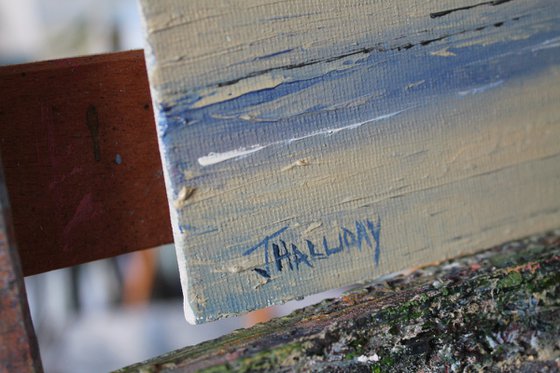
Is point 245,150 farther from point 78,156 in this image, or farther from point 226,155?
point 78,156

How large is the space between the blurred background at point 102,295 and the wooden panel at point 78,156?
189cm

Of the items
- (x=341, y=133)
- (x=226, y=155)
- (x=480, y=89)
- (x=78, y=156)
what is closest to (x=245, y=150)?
(x=226, y=155)

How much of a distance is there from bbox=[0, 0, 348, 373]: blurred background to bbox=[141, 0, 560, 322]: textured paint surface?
6.24ft

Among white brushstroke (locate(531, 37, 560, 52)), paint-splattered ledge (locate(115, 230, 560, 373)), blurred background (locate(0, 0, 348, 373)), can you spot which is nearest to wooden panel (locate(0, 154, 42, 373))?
paint-splattered ledge (locate(115, 230, 560, 373))

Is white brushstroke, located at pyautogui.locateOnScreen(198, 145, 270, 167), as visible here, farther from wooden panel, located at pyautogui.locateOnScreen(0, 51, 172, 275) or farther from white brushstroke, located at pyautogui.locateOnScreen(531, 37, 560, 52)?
white brushstroke, located at pyautogui.locateOnScreen(531, 37, 560, 52)

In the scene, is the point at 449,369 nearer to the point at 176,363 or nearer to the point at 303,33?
the point at 176,363

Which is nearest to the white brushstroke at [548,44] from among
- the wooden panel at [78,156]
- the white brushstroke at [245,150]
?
the white brushstroke at [245,150]

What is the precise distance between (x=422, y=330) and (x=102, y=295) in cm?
340

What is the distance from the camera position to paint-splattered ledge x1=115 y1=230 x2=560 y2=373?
86cm

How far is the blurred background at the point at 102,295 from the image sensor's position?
3.38 meters
